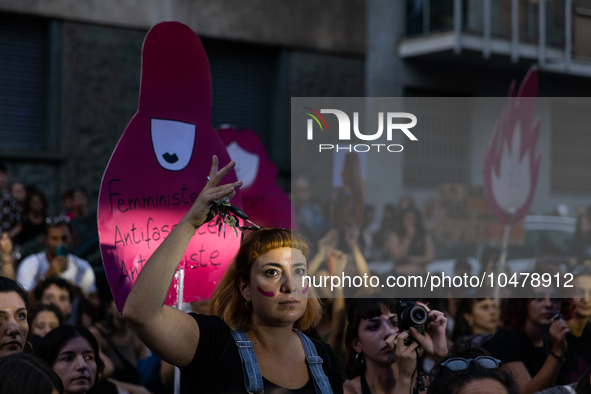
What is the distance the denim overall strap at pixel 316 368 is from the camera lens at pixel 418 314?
1.40 ft

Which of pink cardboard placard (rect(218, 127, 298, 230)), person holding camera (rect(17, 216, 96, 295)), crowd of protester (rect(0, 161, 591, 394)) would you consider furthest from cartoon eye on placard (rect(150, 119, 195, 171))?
person holding camera (rect(17, 216, 96, 295))

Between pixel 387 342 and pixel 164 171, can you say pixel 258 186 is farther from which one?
pixel 387 342

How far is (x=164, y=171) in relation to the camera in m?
3.29

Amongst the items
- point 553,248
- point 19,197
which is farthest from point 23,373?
point 19,197

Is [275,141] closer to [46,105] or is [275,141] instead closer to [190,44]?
[46,105]

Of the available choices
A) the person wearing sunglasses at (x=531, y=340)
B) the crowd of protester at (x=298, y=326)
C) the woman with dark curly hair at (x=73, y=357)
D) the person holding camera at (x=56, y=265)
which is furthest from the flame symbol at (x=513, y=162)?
the person holding camera at (x=56, y=265)

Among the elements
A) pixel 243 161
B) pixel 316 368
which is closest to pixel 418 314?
pixel 316 368

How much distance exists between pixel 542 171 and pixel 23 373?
3.86 m

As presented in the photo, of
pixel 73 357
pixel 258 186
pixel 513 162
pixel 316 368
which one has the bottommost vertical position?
pixel 73 357

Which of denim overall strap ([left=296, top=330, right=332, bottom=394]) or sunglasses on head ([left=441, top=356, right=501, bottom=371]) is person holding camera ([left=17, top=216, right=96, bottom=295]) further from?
sunglasses on head ([left=441, top=356, right=501, bottom=371])

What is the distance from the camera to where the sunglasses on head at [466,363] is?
239cm

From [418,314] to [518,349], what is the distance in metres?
1.23

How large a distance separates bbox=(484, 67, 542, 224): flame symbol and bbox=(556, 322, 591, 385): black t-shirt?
1.26 metres

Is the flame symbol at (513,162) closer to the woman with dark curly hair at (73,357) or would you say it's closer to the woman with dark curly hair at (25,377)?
the woman with dark curly hair at (73,357)
